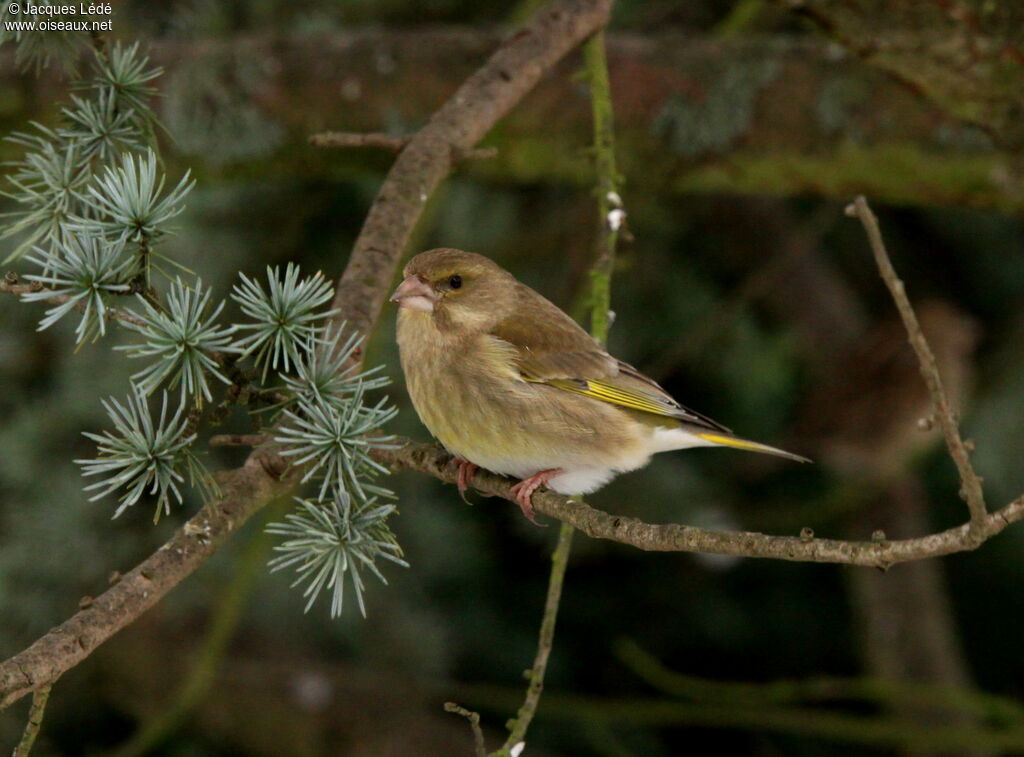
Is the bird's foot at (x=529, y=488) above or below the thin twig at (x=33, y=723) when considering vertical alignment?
below

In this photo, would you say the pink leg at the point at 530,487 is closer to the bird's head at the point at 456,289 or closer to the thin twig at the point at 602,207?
the thin twig at the point at 602,207

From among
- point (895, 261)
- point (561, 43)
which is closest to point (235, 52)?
point (561, 43)

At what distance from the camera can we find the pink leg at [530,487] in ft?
8.04

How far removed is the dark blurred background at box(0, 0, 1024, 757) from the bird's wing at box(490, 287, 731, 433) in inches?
28.7

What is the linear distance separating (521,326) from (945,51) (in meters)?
1.53

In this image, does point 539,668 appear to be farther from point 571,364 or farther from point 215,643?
point 215,643

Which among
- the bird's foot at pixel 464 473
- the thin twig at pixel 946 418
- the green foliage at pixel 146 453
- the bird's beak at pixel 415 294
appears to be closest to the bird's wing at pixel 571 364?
the bird's beak at pixel 415 294

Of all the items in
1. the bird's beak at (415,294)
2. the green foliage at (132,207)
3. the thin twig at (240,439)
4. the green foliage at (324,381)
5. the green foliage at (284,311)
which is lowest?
the bird's beak at (415,294)

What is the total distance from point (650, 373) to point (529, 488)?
199 cm

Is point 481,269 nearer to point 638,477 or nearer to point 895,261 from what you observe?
point 638,477

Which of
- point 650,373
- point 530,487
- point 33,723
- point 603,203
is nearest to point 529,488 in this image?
point 530,487

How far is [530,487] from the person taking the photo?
8.44 feet

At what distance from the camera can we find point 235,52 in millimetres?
4105

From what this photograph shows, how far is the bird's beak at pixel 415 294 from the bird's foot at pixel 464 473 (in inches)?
16.2
